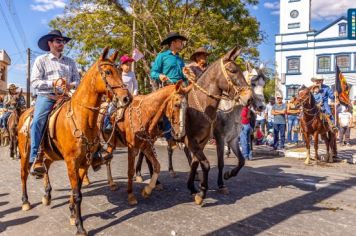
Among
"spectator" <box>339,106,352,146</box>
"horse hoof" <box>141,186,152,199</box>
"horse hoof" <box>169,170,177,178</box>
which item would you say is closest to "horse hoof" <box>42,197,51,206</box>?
"horse hoof" <box>141,186,152,199</box>

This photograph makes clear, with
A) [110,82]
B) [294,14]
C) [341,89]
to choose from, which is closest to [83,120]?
[110,82]

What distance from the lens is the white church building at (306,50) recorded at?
46250mm

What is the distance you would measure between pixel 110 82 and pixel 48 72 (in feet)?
5.74

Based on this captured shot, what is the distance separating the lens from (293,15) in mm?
51656

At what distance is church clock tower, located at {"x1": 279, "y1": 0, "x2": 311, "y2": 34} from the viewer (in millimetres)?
50594

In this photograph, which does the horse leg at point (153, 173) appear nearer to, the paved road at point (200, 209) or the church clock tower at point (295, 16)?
the paved road at point (200, 209)

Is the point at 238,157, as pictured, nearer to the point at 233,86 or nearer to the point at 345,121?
the point at 233,86

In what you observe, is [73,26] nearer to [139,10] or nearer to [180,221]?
[139,10]

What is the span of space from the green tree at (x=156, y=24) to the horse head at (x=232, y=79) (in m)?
12.1

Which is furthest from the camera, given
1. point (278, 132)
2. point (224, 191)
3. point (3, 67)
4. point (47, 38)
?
point (3, 67)

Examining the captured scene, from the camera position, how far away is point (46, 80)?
5742 millimetres

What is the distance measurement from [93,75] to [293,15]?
5224 centimetres

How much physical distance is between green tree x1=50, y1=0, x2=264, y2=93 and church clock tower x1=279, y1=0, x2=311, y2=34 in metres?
31.2

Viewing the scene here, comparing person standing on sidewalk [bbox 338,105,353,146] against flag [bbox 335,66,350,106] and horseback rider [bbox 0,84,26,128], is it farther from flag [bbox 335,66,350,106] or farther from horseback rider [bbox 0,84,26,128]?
horseback rider [bbox 0,84,26,128]
